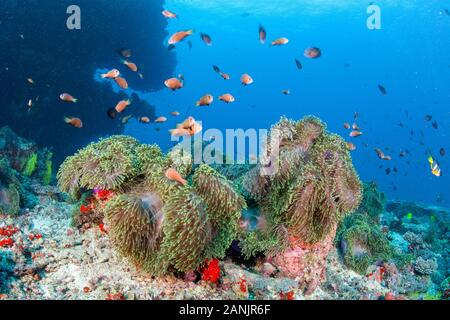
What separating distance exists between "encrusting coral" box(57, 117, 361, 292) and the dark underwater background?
29.7 ft

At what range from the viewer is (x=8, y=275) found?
14.4 feet

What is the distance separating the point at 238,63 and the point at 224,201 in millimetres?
81431

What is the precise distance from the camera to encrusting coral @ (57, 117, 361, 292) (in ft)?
13.4

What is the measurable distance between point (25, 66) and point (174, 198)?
50.7 feet

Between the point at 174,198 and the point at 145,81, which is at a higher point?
the point at 145,81

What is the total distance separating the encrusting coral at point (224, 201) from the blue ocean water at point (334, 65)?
8.97 m

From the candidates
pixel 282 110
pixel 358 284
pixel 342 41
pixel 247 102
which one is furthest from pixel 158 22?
pixel 247 102

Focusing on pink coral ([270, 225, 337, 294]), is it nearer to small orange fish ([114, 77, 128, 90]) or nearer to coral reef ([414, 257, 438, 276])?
coral reef ([414, 257, 438, 276])

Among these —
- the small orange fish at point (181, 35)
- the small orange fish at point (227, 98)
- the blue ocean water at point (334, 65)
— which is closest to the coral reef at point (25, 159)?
the small orange fish at point (227, 98)

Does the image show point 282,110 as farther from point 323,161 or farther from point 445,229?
point 323,161

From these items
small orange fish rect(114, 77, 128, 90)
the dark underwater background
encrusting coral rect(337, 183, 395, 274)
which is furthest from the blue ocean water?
small orange fish rect(114, 77, 128, 90)

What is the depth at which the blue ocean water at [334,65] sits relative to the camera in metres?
43.6

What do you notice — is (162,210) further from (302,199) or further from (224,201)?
(302,199)

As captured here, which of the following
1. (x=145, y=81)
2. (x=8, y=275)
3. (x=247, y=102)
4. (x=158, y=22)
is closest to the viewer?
(x=8, y=275)
